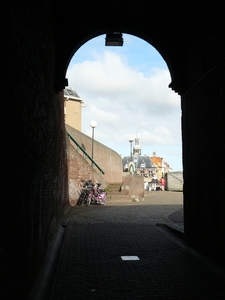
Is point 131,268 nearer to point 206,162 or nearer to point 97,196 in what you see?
point 206,162

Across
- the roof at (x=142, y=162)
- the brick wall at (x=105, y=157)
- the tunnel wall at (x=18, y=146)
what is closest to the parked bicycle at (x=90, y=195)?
the brick wall at (x=105, y=157)

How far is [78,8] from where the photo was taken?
27.1 ft

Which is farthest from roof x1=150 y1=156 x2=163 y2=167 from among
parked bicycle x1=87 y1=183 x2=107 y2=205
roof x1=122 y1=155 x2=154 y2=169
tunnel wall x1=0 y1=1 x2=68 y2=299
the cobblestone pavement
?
tunnel wall x1=0 y1=1 x2=68 y2=299

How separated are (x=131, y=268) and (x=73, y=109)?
31.4 metres

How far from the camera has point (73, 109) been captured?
36.8m

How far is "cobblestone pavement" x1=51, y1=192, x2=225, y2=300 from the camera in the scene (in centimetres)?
502

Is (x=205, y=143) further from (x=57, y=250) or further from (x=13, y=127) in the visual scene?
(x=13, y=127)

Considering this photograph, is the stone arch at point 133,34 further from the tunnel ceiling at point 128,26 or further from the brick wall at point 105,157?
the brick wall at point 105,157

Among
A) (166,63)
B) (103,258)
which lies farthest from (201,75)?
(103,258)

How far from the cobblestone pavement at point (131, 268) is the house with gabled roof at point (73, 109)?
1040 inches

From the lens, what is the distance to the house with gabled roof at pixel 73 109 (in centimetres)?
3597

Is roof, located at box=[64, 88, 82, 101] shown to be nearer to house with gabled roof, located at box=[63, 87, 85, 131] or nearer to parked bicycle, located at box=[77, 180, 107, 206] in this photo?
house with gabled roof, located at box=[63, 87, 85, 131]

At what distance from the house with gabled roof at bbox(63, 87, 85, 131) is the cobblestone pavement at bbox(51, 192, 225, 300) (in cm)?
2640

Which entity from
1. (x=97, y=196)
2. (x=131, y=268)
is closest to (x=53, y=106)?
(x=131, y=268)
